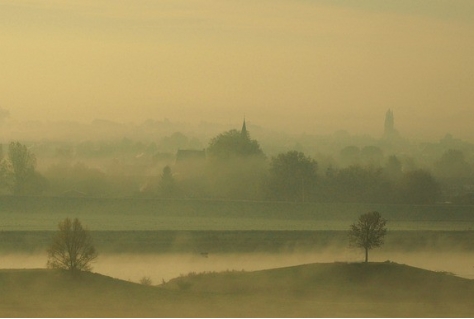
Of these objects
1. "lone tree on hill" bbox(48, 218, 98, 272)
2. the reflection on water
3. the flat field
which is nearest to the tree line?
the flat field

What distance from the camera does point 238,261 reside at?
10.7 meters

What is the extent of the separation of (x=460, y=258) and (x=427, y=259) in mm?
397

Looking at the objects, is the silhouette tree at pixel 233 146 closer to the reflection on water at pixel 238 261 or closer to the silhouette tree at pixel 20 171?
the reflection on water at pixel 238 261

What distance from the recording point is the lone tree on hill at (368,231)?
33.7 feet

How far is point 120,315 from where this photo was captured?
7.61m

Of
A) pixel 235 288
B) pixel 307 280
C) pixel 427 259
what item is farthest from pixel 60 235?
pixel 427 259

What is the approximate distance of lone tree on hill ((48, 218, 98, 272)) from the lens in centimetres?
917

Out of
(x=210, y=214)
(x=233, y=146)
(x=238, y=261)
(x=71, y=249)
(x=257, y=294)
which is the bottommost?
(x=257, y=294)

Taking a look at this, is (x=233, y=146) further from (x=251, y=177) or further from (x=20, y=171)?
(x=20, y=171)

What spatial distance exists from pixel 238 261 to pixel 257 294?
5.03ft

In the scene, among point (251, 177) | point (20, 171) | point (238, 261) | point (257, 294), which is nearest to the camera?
point (257, 294)

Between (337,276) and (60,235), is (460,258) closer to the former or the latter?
(337,276)

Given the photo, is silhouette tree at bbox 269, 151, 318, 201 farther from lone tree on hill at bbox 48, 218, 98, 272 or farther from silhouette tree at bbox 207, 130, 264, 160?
lone tree on hill at bbox 48, 218, 98, 272

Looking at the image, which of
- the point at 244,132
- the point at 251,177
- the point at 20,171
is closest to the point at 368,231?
the point at 251,177
